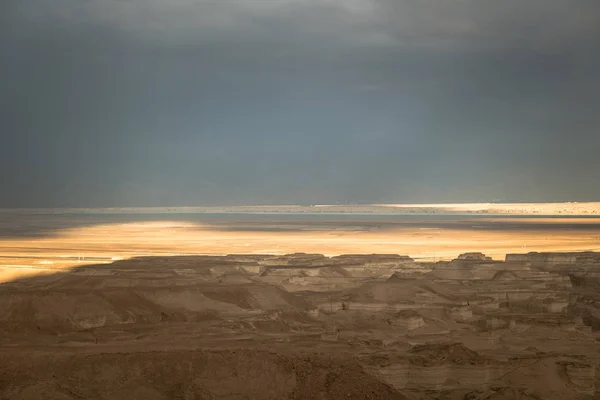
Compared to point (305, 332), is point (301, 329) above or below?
above

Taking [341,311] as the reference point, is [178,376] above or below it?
below

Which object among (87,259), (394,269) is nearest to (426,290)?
(394,269)

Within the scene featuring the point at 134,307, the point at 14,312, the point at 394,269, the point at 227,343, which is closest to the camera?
the point at 227,343

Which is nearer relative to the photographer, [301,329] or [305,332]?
[305,332]

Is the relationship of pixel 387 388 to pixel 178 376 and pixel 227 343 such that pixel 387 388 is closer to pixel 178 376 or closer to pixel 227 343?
pixel 178 376
